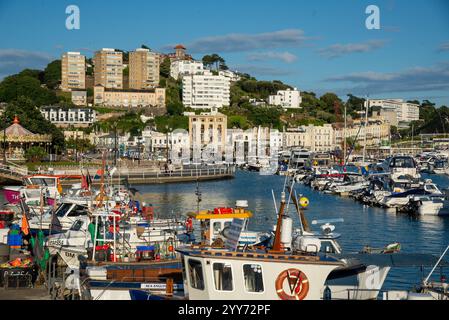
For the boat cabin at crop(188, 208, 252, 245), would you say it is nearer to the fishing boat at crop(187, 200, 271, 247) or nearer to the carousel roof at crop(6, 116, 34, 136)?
the fishing boat at crop(187, 200, 271, 247)

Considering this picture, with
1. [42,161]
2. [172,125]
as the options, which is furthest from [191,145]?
[42,161]

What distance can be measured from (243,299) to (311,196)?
39.4 meters

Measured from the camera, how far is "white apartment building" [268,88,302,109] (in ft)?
515

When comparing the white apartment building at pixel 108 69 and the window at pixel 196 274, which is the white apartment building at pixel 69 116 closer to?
the white apartment building at pixel 108 69

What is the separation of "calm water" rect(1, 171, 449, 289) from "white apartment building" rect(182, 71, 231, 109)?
3020 inches

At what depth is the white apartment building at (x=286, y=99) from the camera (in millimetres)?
156875

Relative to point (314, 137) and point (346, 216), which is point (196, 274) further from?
point (314, 137)

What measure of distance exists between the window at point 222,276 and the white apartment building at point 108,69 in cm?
13124

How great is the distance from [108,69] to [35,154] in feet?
267

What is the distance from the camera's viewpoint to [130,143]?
364ft

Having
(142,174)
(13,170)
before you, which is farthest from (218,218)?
(142,174)

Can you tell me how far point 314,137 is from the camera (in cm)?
13288

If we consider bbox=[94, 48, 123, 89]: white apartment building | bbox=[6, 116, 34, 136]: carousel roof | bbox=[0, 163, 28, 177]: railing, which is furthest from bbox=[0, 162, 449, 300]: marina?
bbox=[94, 48, 123, 89]: white apartment building

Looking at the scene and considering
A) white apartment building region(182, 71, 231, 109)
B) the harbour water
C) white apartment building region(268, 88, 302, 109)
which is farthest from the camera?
white apartment building region(268, 88, 302, 109)
